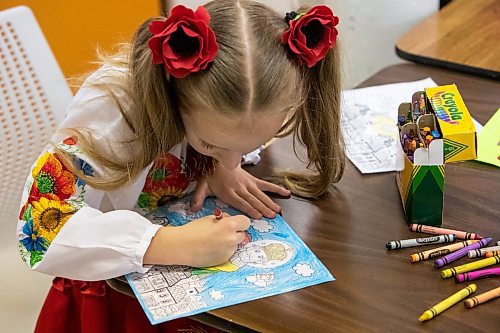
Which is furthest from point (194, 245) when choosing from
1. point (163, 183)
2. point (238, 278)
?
point (163, 183)

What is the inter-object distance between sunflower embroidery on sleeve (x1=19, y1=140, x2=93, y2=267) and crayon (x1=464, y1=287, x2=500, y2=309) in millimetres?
501

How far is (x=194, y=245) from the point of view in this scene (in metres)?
0.99

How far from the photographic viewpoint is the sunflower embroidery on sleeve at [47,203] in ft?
3.34

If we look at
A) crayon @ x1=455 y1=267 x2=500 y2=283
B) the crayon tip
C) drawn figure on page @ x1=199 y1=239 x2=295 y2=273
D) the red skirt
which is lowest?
the red skirt

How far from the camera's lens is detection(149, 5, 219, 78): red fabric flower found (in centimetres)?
93

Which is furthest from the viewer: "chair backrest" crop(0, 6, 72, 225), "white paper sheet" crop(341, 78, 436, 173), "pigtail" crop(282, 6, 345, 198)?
"chair backrest" crop(0, 6, 72, 225)

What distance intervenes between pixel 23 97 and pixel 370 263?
0.72 metres

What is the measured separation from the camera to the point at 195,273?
0.98m

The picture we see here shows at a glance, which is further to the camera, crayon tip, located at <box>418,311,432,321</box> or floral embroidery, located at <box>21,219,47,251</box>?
floral embroidery, located at <box>21,219,47,251</box>

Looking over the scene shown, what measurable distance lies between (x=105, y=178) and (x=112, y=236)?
88mm

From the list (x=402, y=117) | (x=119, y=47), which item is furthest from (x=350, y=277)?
(x=119, y=47)

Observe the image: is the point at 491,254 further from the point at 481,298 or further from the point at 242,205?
the point at 242,205

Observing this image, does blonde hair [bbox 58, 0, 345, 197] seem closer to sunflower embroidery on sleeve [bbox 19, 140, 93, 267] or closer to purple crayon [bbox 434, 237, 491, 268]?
sunflower embroidery on sleeve [bbox 19, 140, 93, 267]

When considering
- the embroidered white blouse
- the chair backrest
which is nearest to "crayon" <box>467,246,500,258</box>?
the embroidered white blouse
